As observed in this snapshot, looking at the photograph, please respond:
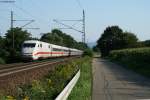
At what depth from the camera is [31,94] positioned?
1380cm

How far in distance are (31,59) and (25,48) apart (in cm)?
182

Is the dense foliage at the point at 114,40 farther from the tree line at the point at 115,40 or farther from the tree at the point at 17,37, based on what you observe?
the tree at the point at 17,37

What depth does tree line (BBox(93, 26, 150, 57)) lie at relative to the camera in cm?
14965

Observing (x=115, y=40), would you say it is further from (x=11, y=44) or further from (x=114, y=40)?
(x=11, y=44)

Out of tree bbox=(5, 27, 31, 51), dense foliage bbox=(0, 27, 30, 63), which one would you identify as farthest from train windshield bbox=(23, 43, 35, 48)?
tree bbox=(5, 27, 31, 51)

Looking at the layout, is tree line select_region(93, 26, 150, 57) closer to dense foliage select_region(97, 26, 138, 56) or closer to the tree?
dense foliage select_region(97, 26, 138, 56)

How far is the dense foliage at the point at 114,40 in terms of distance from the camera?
150 m

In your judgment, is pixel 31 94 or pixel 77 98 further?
A: pixel 77 98

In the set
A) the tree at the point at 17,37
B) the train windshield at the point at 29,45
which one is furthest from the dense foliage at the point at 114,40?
the train windshield at the point at 29,45

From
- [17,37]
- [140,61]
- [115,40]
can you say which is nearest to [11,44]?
[17,37]

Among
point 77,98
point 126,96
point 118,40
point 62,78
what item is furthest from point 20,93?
point 118,40

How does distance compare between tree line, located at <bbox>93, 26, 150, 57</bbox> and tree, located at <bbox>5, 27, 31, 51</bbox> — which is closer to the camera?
tree, located at <bbox>5, 27, 31, 51</bbox>

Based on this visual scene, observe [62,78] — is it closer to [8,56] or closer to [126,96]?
[126,96]

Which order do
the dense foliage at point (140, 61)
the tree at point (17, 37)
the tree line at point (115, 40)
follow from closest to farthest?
1. the dense foliage at point (140, 61)
2. the tree at point (17, 37)
3. the tree line at point (115, 40)
